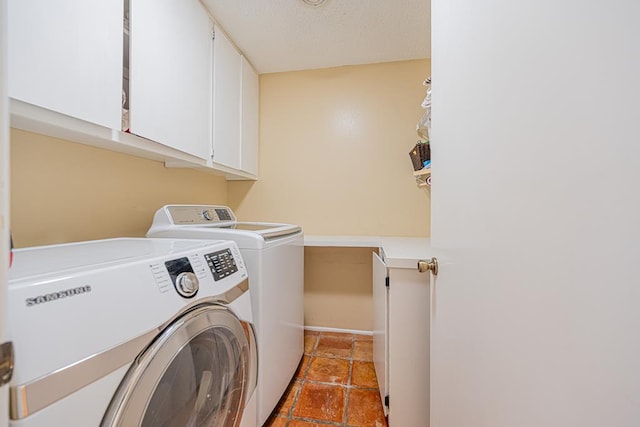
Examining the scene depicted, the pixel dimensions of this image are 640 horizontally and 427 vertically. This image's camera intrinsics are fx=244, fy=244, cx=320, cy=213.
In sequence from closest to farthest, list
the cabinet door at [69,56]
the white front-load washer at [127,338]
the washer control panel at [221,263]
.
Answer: the white front-load washer at [127,338] → the cabinet door at [69,56] → the washer control panel at [221,263]

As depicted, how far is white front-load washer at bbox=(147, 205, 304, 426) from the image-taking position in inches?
43.6

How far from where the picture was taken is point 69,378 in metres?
0.44

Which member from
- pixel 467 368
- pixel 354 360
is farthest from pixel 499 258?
pixel 354 360

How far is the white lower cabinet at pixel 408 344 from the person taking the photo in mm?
1098

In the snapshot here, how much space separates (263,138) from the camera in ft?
7.66

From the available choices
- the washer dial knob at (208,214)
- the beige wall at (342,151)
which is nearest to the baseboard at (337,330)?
the beige wall at (342,151)

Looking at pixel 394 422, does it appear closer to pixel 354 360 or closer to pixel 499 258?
Result: pixel 354 360

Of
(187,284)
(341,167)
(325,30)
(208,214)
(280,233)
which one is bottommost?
(187,284)

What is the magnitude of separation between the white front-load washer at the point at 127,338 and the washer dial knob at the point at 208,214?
0.63 meters

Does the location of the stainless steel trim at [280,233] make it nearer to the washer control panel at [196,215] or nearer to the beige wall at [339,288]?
the washer control panel at [196,215]

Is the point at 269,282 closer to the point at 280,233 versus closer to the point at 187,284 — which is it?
the point at 280,233

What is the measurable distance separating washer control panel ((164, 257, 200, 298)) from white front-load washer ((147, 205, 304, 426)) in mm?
363

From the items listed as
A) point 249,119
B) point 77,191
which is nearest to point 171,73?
point 77,191

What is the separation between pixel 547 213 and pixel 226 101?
6.13 ft
